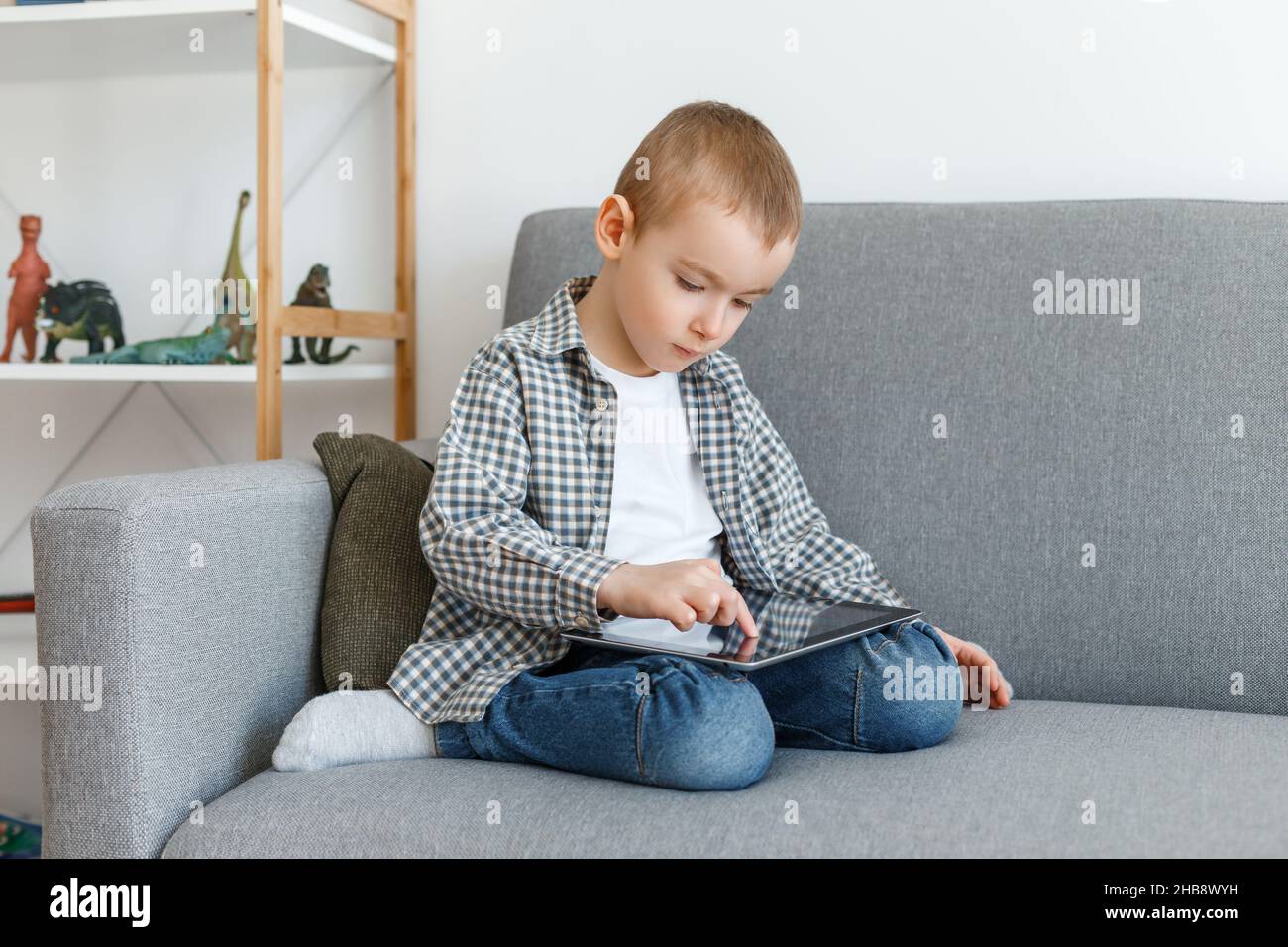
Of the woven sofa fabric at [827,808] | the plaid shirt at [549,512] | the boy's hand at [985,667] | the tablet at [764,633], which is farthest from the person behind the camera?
the boy's hand at [985,667]

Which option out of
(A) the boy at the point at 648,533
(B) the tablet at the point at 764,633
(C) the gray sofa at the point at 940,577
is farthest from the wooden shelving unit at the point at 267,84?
(B) the tablet at the point at 764,633

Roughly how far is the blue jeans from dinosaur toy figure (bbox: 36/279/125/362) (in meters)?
0.94

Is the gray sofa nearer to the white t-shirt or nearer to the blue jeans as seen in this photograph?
the blue jeans

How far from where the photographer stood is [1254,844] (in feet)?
2.77

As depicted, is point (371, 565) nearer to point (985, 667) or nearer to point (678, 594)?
Answer: point (678, 594)

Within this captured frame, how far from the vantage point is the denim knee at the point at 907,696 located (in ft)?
3.47

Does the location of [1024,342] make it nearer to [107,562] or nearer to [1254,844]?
[1254,844]

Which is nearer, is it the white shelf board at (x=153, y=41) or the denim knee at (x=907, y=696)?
the denim knee at (x=907, y=696)

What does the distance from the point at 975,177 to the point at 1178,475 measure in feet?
1.64

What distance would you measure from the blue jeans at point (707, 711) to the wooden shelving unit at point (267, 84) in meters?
0.61

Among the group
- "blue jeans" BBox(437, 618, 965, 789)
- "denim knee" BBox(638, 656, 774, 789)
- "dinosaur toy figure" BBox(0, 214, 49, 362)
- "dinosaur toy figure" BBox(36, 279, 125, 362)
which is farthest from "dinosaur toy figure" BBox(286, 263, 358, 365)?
"denim knee" BBox(638, 656, 774, 789)

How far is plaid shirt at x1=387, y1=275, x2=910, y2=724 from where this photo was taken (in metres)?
1.08

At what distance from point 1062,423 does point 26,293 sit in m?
Answer: 1.36

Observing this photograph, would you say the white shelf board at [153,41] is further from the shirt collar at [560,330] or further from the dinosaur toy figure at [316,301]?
the shirt collar at [560,330]
